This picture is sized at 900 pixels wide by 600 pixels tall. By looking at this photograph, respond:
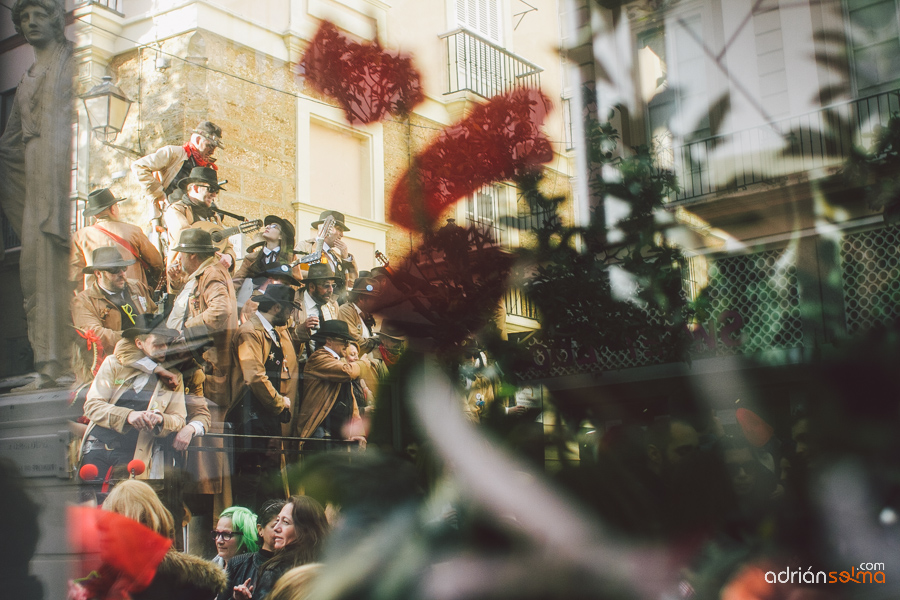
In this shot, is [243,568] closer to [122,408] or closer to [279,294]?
[122,408]

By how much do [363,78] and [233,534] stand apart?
3.40ft

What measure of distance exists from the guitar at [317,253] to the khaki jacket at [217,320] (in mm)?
175

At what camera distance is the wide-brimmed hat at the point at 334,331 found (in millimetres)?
1840

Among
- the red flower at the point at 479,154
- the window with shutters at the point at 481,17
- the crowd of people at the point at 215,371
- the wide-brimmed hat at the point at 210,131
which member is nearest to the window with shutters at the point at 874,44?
the red flower at the point at 479,154

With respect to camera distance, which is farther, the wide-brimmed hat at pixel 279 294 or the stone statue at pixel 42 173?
the stone statue at pixel 42 173

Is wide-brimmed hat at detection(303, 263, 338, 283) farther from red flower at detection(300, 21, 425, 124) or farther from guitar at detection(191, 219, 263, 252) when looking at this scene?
red flower at detection(300, 21, 425, 124)

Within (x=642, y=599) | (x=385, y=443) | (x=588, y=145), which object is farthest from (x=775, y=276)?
(x=385, y=443)

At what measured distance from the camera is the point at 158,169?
2.03 metres

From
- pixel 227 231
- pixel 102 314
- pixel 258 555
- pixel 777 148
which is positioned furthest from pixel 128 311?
pixel 777 148

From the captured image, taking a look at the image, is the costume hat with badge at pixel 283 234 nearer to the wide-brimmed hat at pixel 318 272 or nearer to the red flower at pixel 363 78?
the wide-brimmed hat at pixel 318 272

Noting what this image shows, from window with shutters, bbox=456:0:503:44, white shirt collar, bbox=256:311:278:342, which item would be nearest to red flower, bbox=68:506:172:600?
white shirt collar, bbox=256:311:278:342

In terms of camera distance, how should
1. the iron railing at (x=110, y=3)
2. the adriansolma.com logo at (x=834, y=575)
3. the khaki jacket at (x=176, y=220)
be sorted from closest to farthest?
the adriansolma.com logo at (x=834, y=575)
the khaki jacket at (x=176, y=220)
the iron railing at (x=110, y=3)

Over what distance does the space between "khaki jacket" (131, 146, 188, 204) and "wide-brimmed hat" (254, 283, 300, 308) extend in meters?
0.37

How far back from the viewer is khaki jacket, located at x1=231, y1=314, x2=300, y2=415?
6.24 feet
